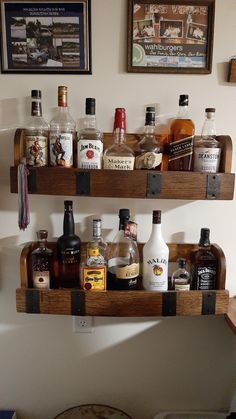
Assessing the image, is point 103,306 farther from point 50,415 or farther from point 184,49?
point 184,49

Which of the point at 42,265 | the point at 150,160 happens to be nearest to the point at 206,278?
the point at 150,160

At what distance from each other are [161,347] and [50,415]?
489 mm

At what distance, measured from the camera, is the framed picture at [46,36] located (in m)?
1.06

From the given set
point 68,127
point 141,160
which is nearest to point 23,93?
point 68,127

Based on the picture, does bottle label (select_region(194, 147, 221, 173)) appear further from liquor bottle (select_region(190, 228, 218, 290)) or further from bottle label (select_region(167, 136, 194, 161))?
liquor bottle (select_region(190, 228, 218, 290))

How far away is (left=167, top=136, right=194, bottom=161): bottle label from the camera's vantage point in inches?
39.3

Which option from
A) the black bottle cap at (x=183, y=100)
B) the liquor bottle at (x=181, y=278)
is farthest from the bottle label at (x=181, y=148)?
the liquor bottle at (x=181, y=278)

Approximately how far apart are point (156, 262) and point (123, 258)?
0.12 m

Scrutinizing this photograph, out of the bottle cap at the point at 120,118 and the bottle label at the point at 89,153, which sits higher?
the bottle cap at the point at 120,118

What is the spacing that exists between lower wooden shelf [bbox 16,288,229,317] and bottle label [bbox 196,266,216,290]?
0.03m

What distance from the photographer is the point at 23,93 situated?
112cm

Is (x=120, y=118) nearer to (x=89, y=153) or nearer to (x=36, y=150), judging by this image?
(x=89, y=153)

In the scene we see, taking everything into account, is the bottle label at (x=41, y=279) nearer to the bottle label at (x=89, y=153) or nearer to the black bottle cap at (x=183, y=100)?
the bottle label at (x=89, y=153)

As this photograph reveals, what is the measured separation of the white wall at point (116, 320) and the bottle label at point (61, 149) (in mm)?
156
